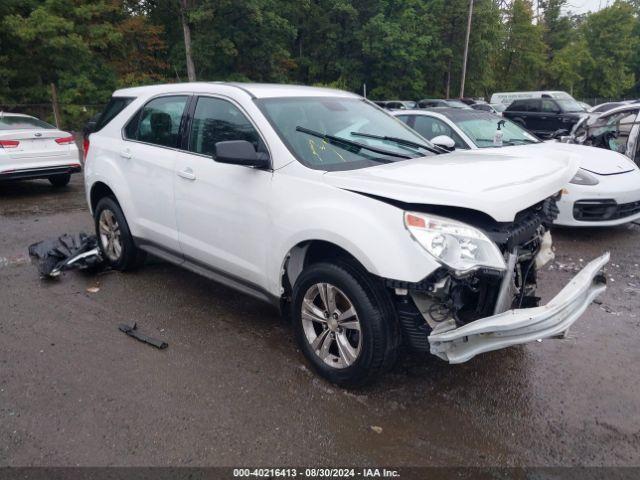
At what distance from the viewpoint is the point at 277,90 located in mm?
4008

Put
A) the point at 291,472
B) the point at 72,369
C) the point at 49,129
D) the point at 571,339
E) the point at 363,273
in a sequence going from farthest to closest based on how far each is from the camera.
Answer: the point at 49,129, the point at 571,339, the point at 72,369, the point at 363,273, the point at 291,472

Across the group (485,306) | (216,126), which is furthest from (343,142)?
(485,306)

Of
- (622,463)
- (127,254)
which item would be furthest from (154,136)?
(622,463)

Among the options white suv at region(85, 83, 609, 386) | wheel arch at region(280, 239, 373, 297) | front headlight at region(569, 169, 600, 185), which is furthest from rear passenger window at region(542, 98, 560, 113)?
wheel arch at region(280, 239, 373, 297)

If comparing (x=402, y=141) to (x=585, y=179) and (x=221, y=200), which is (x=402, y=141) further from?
(x=585, y=179)

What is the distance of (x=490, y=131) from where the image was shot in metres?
7.31

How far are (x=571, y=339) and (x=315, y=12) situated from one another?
35.1 metres

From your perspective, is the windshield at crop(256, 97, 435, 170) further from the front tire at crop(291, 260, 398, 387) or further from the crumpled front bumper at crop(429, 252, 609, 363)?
the crumpled front bumper at crop(429, 252, 609, 363)

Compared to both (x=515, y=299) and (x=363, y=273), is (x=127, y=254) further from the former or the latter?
(x=515, y=299)

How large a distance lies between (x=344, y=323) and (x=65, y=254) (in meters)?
3.76

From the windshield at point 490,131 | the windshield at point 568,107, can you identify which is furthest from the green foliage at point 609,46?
the windshield at point 490,131

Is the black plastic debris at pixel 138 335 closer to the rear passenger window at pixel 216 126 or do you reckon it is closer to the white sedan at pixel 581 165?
the rear passenger window at pixel 216 126

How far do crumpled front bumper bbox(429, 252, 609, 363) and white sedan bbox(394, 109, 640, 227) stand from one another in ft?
10.4

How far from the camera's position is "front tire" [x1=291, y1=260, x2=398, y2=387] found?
2895 mm
